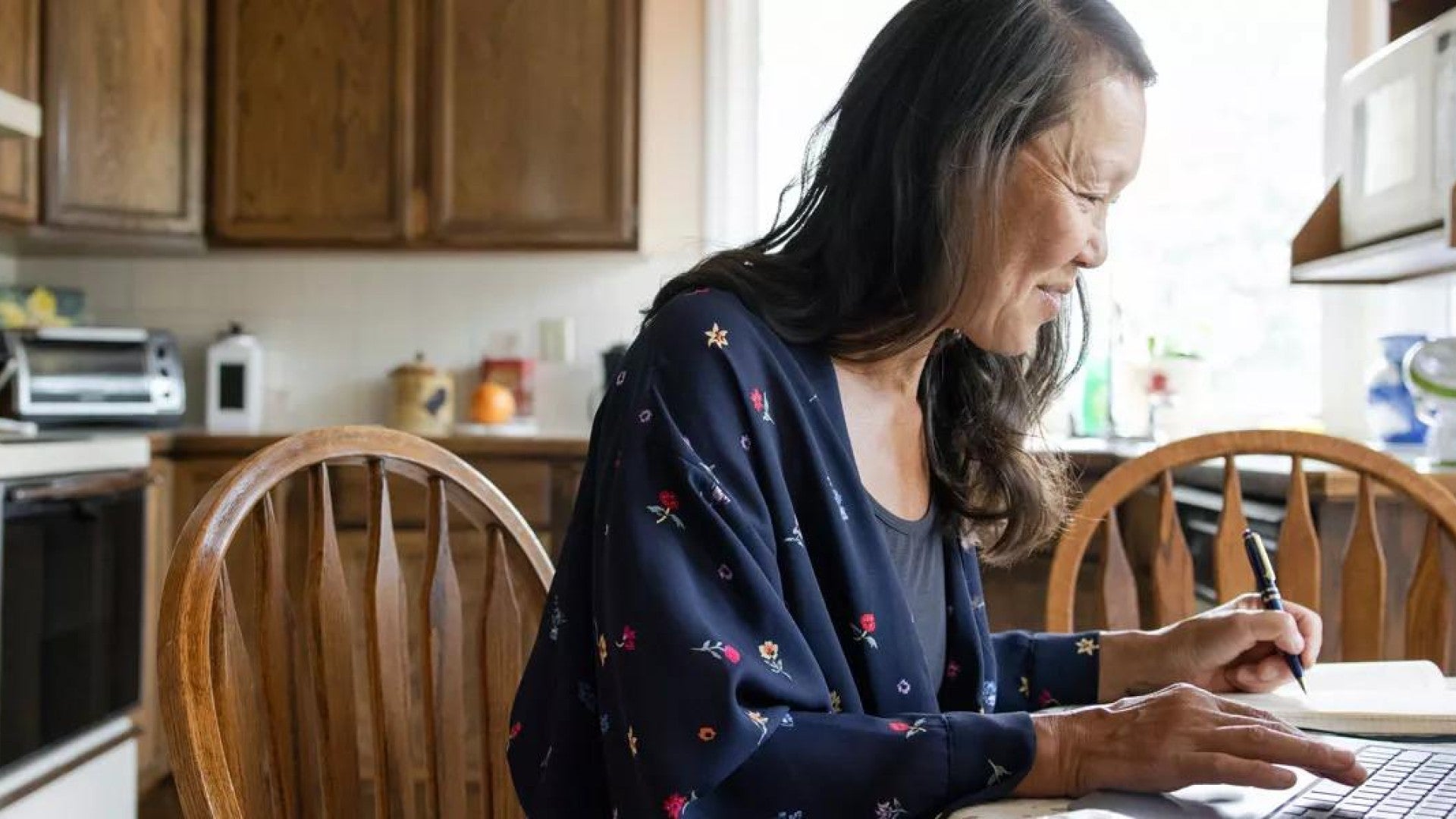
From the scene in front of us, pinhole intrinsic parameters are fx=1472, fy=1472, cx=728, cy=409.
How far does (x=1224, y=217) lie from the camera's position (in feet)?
12.4

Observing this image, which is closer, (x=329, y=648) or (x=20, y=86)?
(x=329, y=648)

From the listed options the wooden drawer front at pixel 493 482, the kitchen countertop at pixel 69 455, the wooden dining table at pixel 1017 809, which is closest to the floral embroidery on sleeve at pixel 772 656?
the wooden dining table at pixel 1017 809

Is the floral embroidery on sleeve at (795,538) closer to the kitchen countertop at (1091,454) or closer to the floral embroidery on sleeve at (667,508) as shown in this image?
the floral embroidery on sleeve at (667,508)

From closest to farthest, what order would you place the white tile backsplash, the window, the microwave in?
the microwave
the window
the white tile backsplash

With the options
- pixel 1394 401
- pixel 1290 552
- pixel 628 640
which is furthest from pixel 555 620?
pixel 1394 401

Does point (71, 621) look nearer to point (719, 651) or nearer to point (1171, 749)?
point (719, 651)

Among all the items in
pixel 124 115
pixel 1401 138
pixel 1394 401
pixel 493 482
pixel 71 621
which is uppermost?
pixel 124 115

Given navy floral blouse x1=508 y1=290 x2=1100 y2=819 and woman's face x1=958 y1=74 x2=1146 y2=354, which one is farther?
woman's face x1=958 y1=74 x2=1146 y2=354

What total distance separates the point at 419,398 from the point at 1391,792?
3.23 meters

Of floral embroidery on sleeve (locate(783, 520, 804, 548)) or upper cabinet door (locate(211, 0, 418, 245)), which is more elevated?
upper cabinet door (locate(211, 0, 418, 245))

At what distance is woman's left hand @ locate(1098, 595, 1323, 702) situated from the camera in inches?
43.0

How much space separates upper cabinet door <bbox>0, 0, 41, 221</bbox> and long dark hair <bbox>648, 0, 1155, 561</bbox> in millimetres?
2649

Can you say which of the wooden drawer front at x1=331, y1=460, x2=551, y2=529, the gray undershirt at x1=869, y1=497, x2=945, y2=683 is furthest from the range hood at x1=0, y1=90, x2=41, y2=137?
the gray undershirt at x1=869, y1=497, x2=945, y2=683

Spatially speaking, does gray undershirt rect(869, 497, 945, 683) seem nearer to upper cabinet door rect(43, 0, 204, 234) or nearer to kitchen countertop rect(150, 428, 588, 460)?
kitchen countertop rect(150, 428, 588, 460)
